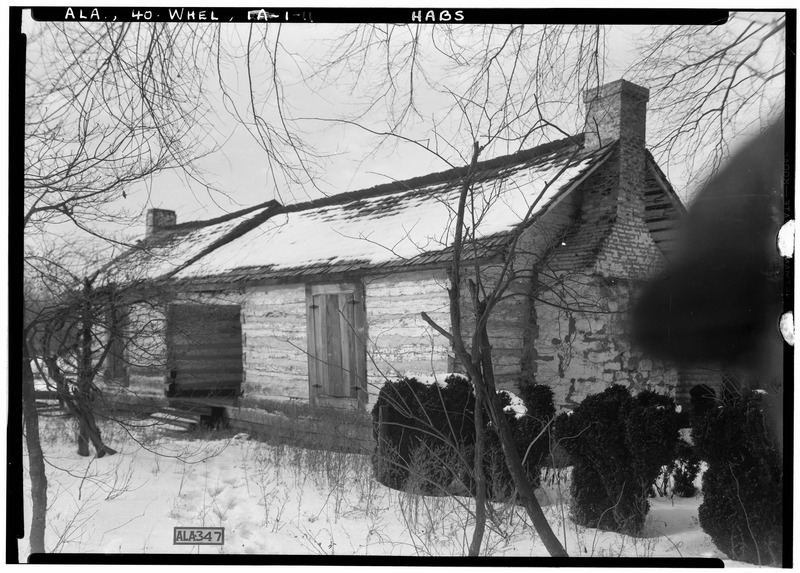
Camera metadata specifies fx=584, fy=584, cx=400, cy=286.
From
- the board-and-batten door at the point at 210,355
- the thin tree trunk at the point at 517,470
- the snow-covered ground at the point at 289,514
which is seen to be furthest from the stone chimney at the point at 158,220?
the thin tree trunk at the point at 517,470

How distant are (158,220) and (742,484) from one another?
13.4ft

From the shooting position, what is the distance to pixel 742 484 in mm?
3076

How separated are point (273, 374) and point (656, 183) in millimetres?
4674

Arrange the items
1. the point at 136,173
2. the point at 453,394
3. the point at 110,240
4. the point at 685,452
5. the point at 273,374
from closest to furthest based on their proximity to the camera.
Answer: the point at 685,452
the point at 136,173
the point at 110,240
the point at 453,394
the point at 273,374

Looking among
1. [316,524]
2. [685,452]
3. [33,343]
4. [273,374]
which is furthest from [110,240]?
[685,452]

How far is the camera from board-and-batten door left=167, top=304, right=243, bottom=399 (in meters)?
6.17

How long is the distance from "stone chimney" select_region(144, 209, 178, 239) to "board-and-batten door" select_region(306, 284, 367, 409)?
186 cm

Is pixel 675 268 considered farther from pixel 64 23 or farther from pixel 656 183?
pixel 64 23

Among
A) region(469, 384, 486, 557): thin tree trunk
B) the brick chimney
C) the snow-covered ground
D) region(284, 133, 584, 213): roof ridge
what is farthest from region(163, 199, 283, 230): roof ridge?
the brick chimney

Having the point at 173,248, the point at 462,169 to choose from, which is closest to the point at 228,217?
the point at 173,248

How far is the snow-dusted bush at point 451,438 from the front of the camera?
3641mm

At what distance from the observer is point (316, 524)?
3416mm

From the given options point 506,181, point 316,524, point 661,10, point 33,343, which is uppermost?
point 661,10

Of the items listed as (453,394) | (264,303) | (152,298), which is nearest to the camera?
(453,394)
